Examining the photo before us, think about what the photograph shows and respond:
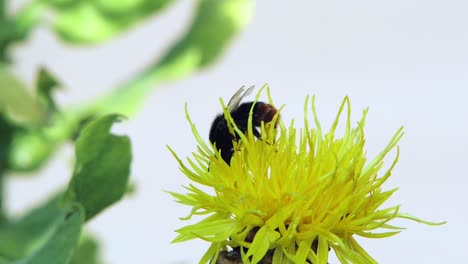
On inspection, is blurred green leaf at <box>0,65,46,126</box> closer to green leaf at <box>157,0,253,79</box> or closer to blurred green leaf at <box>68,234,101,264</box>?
green leaf at <box>157,0,253,79</box>

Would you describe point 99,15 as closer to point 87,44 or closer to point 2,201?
point 87,44

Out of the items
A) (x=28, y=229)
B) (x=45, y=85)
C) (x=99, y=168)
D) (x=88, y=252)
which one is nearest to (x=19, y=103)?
(x=45, y=85)

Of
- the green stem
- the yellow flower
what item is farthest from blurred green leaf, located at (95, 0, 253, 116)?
the yellow flower

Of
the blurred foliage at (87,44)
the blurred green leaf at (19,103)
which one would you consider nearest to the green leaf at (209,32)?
the blurred foliage at (87,44)

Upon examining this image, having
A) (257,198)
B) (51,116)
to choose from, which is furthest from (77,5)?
(257,198)

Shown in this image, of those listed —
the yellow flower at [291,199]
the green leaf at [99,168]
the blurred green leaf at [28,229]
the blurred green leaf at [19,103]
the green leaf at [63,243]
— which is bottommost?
the blurred green leaf at [28,229]

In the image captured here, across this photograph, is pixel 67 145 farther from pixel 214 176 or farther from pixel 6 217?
pixel 214 176

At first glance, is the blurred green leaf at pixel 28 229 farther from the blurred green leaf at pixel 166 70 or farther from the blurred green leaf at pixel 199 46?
the blurred green leaf at pixel 199 46
